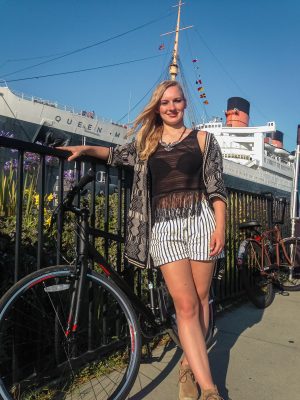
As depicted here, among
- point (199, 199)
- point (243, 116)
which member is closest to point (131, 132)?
point (199, 199)

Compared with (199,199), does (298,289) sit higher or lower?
lower

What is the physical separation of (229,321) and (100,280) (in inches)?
95.0

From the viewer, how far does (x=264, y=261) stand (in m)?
5.28

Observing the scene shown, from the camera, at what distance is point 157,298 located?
290 centimetres

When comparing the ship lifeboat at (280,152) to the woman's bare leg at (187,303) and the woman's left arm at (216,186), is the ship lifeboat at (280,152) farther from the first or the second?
the woman's bare leg at (187,303)

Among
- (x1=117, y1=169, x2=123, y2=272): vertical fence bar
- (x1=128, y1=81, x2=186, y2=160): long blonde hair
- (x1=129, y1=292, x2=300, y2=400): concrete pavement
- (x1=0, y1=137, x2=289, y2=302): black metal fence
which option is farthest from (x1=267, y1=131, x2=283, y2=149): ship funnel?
(x1=128, y1=81, x2=186, y2=160): long blonde hair

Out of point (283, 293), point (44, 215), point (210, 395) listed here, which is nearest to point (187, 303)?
point (210, 395)

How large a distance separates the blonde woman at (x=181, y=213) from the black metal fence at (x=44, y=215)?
0.88 ft

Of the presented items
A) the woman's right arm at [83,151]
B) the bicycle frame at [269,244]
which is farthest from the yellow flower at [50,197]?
the bicycle frame at [269,244]

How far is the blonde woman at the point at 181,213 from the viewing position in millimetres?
2412

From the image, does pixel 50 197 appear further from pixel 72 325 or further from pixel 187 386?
pixel 187 386

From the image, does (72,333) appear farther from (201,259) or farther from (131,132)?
(131,132)

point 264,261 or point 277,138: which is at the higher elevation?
point 277,138

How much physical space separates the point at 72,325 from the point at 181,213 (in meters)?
0.91
